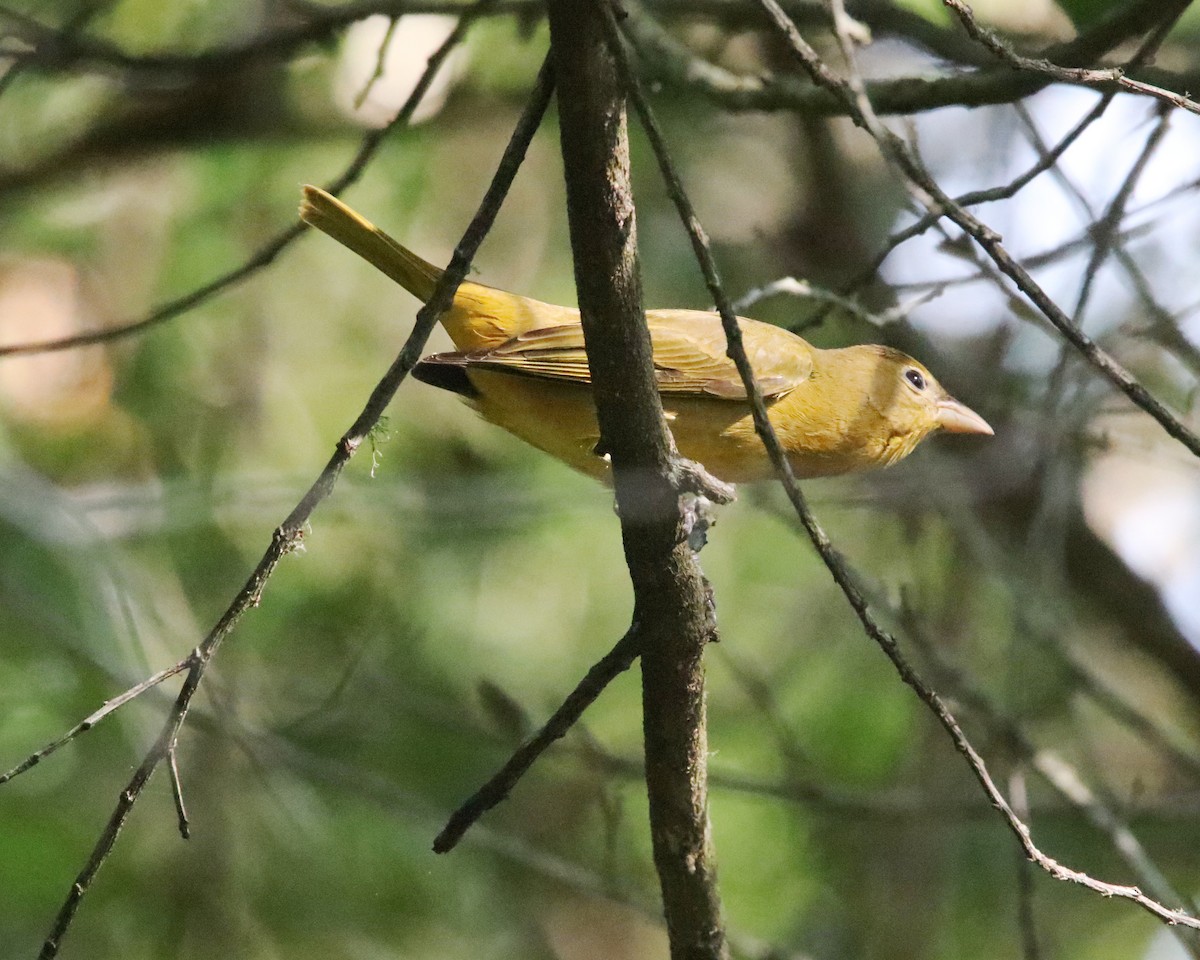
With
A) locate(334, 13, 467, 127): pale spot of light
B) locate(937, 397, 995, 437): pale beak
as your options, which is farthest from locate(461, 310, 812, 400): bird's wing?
locate(334, 13, 467, 127): pale spot of light

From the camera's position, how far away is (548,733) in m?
2.43

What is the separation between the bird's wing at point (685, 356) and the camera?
345 cm

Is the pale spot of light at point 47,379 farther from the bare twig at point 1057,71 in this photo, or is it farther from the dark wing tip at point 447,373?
the bare twig at point 1057,71

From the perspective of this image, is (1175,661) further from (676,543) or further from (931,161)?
(676,543)

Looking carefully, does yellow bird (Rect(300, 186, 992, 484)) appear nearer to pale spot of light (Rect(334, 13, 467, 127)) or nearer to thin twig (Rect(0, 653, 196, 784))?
thin twig (Rect(0, 653, 196, 784))

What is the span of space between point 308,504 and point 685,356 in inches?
85.7

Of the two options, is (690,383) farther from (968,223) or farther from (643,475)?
(968,223)

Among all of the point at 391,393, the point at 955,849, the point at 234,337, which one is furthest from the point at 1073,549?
the point at 391,393

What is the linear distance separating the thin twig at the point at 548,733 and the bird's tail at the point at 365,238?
47.5 inches

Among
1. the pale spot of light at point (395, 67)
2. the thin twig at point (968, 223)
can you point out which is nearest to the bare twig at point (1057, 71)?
the thin twig at point (968, 223)

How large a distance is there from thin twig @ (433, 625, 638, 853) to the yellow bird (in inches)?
43.5

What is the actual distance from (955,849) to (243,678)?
312 cm

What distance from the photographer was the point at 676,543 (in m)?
2.36

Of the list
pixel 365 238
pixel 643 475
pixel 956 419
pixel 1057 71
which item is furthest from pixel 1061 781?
pixel 1057 71
